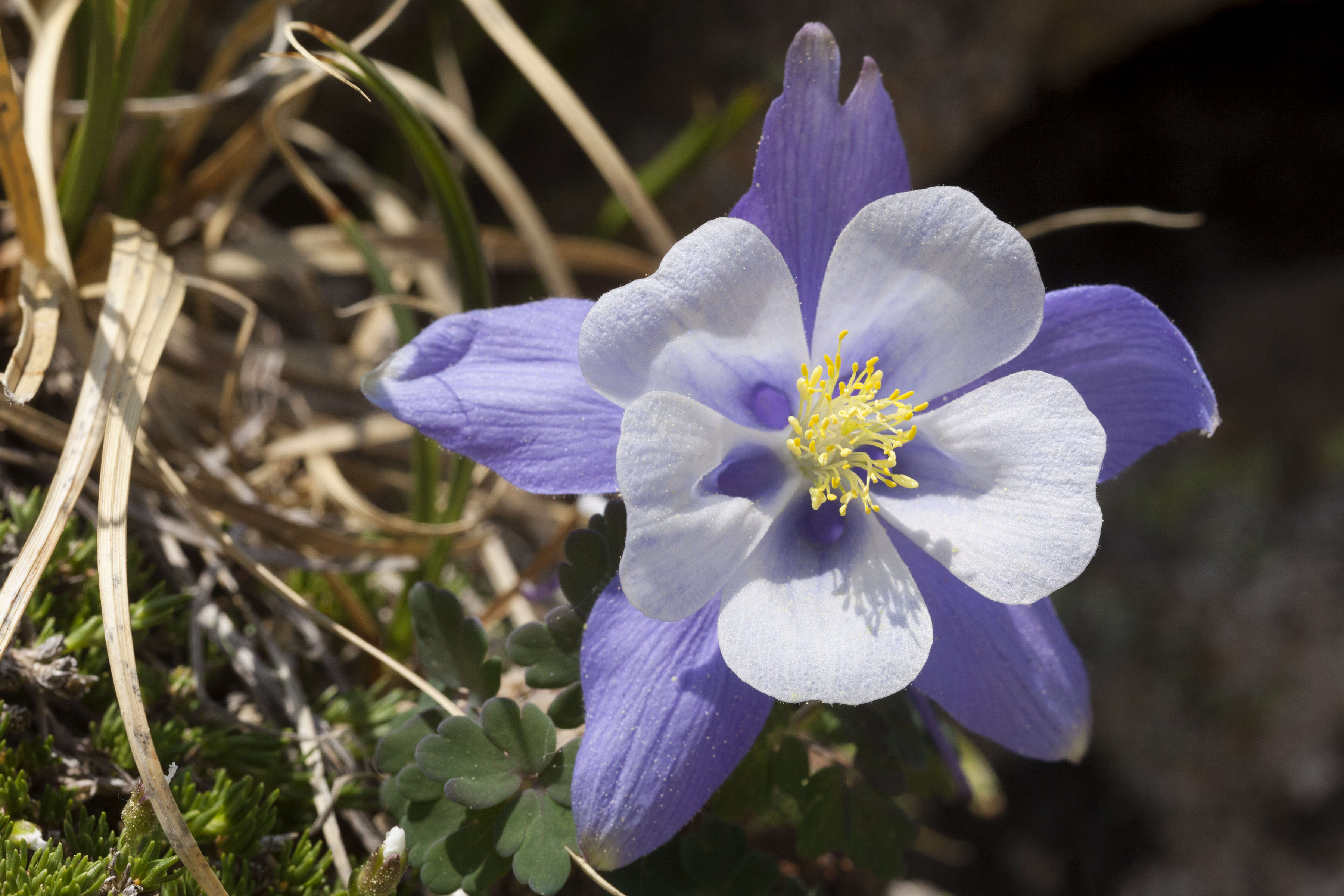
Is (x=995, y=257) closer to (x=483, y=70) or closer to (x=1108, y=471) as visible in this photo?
(x=1108, y=471)

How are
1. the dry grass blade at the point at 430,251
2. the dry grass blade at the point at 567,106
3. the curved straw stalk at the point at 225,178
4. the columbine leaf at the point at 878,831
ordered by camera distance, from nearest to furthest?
the columbine leaf at the point at 878,831
the dry grass blade at the point at 567,106
the curved straw stalk at the point at 225,178
the dry grass blade at the point at 430,251

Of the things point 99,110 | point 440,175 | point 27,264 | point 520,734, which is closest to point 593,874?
point 520,734

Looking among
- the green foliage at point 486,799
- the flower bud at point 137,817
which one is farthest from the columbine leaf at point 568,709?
the flower bud at point 137,817

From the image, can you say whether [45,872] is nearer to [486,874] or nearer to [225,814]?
[225,814]

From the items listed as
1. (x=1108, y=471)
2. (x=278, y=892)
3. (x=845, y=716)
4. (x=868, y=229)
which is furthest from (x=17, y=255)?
(x=1108, y=471)

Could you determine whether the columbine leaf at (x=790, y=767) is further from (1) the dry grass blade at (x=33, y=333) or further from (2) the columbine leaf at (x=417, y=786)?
(1) the dry grass blade at (x=33, y=333)
